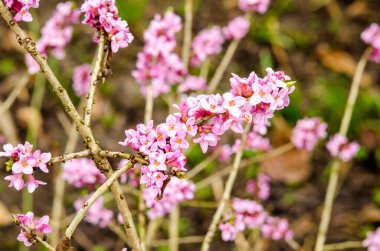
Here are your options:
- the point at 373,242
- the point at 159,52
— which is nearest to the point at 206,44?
the point at 159,52

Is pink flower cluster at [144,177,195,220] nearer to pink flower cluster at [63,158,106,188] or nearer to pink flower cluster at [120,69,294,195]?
pink flower cluster at [63,158,106,188]

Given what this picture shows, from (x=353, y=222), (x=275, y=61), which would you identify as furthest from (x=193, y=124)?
(x=275, y=61)

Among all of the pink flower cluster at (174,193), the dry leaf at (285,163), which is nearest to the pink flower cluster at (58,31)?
the pink flower cluster at (174,193)

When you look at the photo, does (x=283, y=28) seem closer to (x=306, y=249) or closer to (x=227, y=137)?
(x=227, y=137)

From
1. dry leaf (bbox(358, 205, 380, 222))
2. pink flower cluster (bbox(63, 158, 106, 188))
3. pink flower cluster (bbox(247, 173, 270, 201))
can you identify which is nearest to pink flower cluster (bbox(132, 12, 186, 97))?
pink flower cluster (bbox(63, 158, 106, 188))

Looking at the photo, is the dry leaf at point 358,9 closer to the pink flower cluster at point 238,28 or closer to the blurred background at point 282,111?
the blurred background at point 282,111

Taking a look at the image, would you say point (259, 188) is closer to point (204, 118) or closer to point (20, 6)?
point (204, 118)
